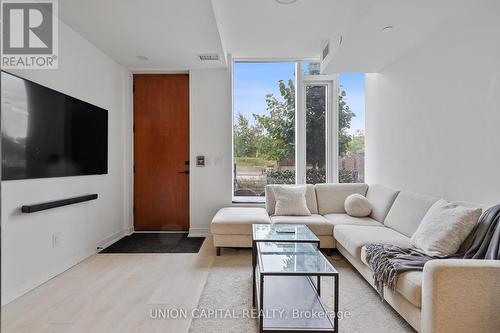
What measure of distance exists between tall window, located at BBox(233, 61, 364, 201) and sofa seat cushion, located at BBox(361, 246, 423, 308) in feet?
8.54

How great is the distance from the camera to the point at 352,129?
452 centimetres

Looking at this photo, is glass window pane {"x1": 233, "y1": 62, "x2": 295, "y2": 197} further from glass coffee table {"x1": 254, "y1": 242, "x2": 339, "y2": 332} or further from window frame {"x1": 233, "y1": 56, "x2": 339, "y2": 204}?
glass coffee table {"x1": 254, "y1": 242, "x2": 339, "y2": 332}

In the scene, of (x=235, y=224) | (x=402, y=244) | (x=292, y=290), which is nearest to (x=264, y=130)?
(x=235, y=224)

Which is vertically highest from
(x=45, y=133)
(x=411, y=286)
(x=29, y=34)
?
(x=29, y=34)

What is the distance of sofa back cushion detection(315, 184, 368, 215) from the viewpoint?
3932 millimetres

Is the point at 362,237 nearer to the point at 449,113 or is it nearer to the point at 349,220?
the point at 349,220

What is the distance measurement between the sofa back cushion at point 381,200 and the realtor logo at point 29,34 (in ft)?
12.6

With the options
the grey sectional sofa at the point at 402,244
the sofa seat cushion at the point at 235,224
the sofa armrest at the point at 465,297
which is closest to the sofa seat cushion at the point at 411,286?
the grey sectional sofa at the point at 402,244

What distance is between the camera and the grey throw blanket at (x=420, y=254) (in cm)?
191

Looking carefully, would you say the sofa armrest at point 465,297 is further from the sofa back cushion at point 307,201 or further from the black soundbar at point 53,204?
the black soundbar at point 53,204

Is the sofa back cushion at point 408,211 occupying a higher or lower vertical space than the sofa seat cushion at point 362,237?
higher

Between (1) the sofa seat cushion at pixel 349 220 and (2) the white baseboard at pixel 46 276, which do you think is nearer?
(2) the white baseboard at pixel 46 276

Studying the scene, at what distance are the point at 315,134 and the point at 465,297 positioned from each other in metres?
3.11

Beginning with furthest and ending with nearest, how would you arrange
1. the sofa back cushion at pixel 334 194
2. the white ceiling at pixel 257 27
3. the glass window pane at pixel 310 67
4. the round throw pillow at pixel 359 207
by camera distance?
the glass window pane at pixel 310 67, the sofa back cushion at pixel 334 194, the round throw pillow at pixel 359 207, the white ceiling at pixel 257 27
